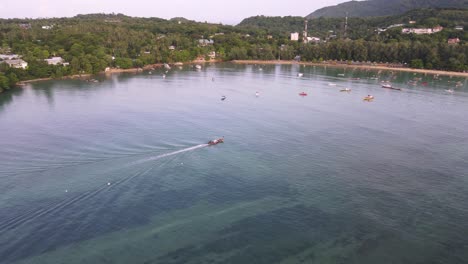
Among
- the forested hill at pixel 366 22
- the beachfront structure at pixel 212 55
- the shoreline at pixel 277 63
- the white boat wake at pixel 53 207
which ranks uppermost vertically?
the forested hill at pixel 366 22

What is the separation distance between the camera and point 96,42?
74.8 metres

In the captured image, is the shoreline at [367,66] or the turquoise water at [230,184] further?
the shoreline at [367,66]

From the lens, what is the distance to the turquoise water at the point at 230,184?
1570cm

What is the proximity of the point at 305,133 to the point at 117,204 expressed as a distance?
60.4ft

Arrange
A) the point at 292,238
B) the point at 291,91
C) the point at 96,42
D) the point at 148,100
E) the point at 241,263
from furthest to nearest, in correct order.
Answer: the point at 96,42
the point at 291,91
the point at 148,100
the point at 292,238
the point at 241,263

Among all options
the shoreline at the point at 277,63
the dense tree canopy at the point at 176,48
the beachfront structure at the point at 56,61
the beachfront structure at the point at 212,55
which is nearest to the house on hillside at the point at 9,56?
the dense tree canopy at the point at 176,48

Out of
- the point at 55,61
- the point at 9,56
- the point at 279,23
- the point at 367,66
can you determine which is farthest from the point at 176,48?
the point at 279,23

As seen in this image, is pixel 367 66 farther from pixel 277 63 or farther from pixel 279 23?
pixel 279 23

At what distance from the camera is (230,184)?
69.8ft

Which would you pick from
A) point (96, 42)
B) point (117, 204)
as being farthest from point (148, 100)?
point (96, 42)

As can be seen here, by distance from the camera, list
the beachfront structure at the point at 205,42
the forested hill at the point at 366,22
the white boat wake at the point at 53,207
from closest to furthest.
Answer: the white boat wake at the point at 53,207, the beachfront structure at the point at 205,42, the forested hill at the point at 366,22

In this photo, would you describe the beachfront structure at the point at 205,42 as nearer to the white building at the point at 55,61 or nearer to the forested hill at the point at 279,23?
the white building at the point at 55,61

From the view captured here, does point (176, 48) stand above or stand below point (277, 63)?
above

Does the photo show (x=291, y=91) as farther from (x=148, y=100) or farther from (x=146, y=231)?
(x=146, y=231)
